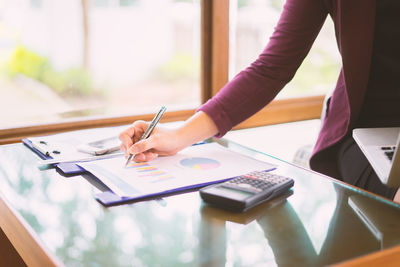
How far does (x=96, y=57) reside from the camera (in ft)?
5.82

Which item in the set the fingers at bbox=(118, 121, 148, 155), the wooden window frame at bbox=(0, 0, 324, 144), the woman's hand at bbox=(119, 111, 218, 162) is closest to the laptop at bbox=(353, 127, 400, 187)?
the woman's hand at bbox=(119, 111, 218, 162)

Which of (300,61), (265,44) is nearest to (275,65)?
(300,61)

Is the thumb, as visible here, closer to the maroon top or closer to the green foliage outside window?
the maroon top

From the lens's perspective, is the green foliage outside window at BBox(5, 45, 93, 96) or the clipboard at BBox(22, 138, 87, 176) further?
the green foliage outside window at BBox(5, 45, 93, 96)

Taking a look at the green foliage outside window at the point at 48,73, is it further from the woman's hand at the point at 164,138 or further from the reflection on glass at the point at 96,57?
the woman's hand at the point at 164,138

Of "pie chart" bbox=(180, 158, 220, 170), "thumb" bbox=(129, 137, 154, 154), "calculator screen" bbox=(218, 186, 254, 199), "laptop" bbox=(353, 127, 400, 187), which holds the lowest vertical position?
"pie chart" bbox=(180, 158, 220, 170)

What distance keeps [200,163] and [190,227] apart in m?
0.29

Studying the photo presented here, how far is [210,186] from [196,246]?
18 cm

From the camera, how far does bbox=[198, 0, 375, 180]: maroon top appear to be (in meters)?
1.08

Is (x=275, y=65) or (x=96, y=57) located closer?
(x=275, y=65)

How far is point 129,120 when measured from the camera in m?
1.69

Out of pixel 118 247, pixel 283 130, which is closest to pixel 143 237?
pixel 118 247

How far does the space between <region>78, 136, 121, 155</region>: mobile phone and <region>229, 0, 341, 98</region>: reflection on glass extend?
0.88 m

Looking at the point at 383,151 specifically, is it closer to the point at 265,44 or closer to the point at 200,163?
the point at 200,163
